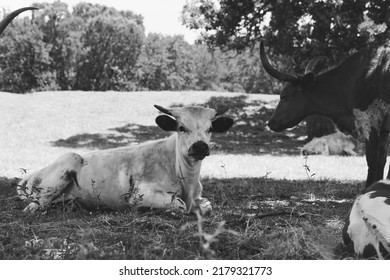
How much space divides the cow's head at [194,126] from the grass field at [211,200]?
74 centimetres

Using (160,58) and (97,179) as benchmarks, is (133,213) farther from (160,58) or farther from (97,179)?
(160,58)

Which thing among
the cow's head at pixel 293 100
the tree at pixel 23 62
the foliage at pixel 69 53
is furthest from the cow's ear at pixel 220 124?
the tree at pixel 23 62

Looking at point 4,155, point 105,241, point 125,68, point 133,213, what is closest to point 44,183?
point 133,213

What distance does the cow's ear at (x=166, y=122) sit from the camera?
6.75m

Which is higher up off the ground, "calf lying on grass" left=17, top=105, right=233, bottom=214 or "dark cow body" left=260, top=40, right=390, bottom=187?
"dark cow body" left=260, top=40, right=390, bottom=187

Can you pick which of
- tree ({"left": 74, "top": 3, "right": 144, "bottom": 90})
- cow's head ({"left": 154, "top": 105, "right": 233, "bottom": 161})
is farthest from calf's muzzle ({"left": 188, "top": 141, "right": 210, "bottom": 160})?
tree ({"left": 74, "top": 3, "right": 144, "bottom": 90})

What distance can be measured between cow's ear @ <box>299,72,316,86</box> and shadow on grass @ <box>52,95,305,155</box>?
789cm

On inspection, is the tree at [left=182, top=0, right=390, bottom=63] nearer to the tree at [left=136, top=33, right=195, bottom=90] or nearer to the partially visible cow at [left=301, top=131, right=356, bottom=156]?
the partially visible cow at [left=301, top=131, right=356, bottom=156]

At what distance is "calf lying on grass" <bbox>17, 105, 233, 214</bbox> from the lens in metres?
6.67

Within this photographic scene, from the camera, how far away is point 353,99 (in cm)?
934

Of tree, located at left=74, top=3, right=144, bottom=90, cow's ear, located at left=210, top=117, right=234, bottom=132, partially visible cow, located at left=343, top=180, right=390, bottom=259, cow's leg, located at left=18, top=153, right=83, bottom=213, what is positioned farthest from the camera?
tree, located at left=74, top=3, right=144, bottom=90

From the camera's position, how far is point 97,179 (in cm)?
714

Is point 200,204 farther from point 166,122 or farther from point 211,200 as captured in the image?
point 211,200
